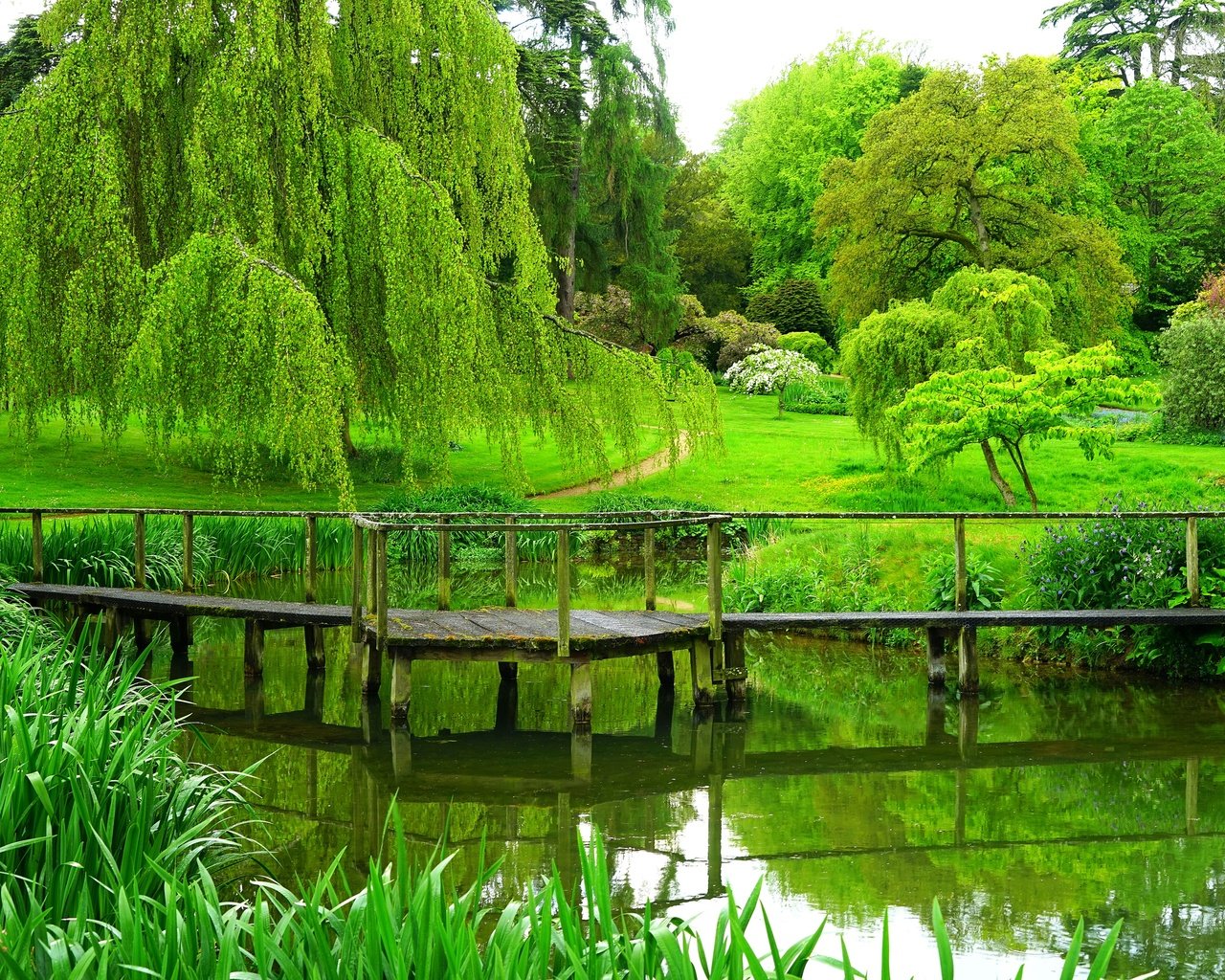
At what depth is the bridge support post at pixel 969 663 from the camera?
36.6 feet

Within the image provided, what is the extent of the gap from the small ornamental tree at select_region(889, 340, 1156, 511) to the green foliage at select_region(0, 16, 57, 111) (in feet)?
→ 66.4

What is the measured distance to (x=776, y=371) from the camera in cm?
3519

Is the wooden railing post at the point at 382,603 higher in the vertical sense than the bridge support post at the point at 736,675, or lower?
higher

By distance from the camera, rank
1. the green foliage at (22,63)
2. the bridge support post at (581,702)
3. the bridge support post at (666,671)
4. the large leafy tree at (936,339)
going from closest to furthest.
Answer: the bridge support post at (581,702), the bridge support post at (666,671), the large leafy tree at (936,339), the green foliage at (22,63)

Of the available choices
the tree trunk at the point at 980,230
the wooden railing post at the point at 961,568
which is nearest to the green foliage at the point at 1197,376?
the tree trunk at the point at 980,230

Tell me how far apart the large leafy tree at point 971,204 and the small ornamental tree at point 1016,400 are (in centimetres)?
1042

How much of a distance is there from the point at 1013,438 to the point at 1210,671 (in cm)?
753

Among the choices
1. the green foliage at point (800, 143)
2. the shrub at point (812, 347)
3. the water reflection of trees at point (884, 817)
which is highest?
the green foliage at point (800, 143)

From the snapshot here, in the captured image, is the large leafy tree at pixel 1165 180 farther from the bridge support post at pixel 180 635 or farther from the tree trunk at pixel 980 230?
the bridge support post at pixel 180 635

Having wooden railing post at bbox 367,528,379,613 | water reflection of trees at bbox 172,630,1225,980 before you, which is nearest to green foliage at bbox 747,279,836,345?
water reflection of trees at bbox 172,630,1225,980

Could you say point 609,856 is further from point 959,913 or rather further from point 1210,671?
point 1210,671

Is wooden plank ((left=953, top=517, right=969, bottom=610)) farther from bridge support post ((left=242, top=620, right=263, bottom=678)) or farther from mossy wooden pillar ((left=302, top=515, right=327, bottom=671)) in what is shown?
bridge support post ((left=242, top=620, right=263, bottom=678))

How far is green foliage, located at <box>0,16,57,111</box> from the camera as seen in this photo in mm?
27703

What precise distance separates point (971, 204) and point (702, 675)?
70.5 feet
